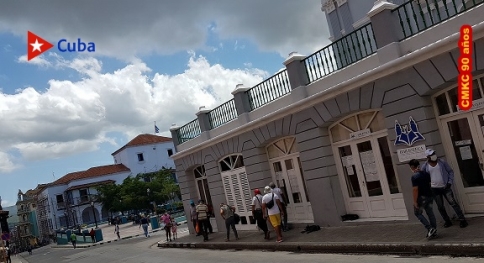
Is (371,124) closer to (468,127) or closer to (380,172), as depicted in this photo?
(380,172)

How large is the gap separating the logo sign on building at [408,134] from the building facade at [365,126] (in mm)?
25

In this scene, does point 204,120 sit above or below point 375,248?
above

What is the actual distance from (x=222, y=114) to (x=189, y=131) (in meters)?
3.60

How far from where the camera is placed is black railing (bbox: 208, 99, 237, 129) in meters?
17.9

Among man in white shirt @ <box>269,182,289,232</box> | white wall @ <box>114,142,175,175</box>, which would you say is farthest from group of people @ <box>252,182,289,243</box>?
white wall @ <box>114,142,175,175</box>

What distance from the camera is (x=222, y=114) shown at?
61.3 ft

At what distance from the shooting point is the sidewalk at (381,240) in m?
8.58

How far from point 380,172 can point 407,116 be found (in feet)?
7.11

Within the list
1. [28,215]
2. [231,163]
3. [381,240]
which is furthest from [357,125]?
[28,215]

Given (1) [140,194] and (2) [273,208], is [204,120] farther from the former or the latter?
(1) [140,194]

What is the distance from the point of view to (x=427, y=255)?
888cm

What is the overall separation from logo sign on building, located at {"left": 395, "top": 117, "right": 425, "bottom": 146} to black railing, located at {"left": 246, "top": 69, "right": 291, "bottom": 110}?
4313 mm

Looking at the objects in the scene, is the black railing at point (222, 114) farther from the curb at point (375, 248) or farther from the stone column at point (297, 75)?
the curb at point (375, 248)

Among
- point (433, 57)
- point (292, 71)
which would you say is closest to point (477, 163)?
point (433, 57)
